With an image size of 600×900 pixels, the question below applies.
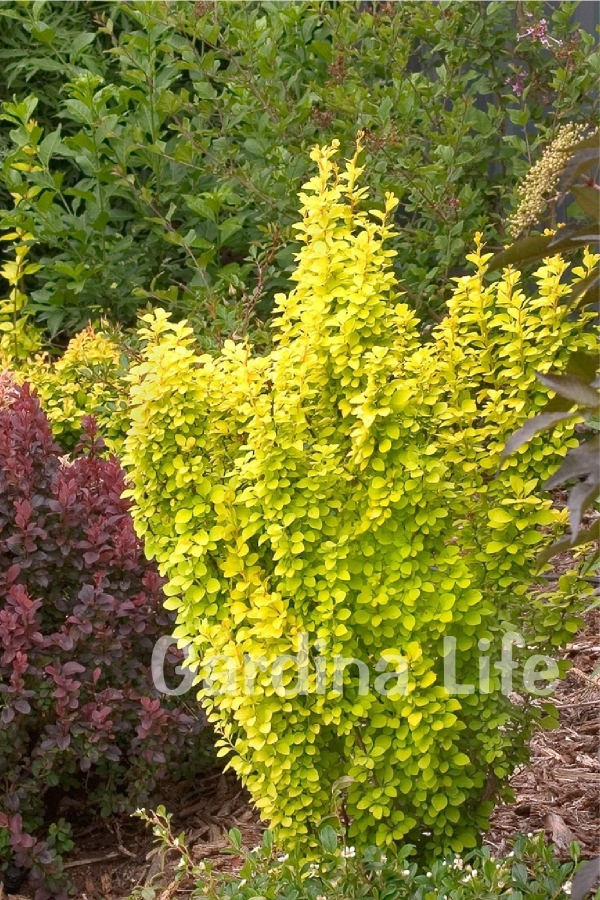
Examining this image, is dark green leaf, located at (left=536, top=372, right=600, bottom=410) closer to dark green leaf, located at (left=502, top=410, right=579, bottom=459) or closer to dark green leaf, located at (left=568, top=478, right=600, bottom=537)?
dark green leaf, located at (left=502, top=410, right=579, bottom=459)

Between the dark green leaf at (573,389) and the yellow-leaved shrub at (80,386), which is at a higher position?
the dark green leaf at (573,389)

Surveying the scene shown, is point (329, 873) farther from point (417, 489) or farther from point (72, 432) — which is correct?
point (72, 432)

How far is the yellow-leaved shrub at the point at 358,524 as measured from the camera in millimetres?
2449

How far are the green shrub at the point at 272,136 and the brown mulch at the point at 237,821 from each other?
5.32 feet

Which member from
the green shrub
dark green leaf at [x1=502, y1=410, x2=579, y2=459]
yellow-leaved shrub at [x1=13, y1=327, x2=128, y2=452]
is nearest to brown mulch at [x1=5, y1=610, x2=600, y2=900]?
dark green leaf at [x1=502, y1=410, x2=579, y2=459]

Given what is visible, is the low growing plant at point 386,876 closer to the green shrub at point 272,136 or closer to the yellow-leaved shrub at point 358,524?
the yellow-leaved shrub at point 358,524

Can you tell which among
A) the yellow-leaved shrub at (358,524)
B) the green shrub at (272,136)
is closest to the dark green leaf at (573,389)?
the yellow-leaved shrub at (358,524)

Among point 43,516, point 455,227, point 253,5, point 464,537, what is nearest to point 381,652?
point 464,537

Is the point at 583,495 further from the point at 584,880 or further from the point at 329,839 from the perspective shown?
the point at 329,839

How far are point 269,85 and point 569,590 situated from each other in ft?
9.28

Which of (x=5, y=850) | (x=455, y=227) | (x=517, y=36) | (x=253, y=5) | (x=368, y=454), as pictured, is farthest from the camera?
(x=253, y=5)

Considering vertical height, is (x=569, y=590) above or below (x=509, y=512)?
below

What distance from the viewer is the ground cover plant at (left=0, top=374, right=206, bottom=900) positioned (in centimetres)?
293

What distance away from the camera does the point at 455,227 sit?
14.4ft
